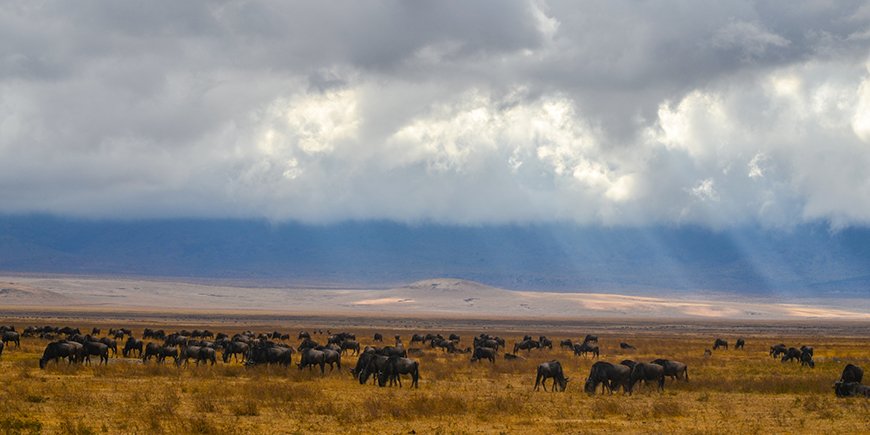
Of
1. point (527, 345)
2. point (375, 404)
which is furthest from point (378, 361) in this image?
point (527, 345)

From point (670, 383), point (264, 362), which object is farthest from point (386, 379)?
point (670, 383)

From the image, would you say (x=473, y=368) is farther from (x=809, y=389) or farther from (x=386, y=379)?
(x=809, y=389)

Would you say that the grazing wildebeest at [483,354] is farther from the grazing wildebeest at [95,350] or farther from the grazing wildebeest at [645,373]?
the grazing wildebeest at [95,350]

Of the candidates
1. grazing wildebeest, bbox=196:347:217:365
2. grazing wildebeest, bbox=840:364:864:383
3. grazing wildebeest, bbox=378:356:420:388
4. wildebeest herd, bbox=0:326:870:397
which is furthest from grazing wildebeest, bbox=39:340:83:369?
grazing wildebeest, bbox=840:364:864:383

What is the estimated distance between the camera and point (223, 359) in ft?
155

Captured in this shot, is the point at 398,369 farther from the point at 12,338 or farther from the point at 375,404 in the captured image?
the point at 12,338

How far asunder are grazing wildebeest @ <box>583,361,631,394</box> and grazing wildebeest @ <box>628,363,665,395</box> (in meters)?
0.20

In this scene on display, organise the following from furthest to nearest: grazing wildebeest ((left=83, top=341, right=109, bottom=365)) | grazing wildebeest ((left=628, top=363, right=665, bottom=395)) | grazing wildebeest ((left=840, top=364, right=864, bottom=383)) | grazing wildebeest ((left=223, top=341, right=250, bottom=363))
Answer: grazing wildebeest ((left=223, top=341, right=250, bottom=363)) → grazing wildebeest ((left=83, top=341, right=109, bottom=365)) → grazing wildebeest ((left=840, top=364, right=864, bottom=383)) → grazing wildebeest ((left=628, top=363, right=665, bottom=395))

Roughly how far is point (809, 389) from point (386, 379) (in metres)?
15.2

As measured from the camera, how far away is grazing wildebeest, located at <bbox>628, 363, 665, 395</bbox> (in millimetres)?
33344

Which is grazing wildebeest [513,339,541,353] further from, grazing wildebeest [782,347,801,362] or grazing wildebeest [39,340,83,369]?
grazing wildebeest [39,340,83,369]

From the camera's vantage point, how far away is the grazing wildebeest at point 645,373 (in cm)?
3334

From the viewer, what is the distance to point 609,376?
3284 cm

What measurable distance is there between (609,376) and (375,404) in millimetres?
9412
